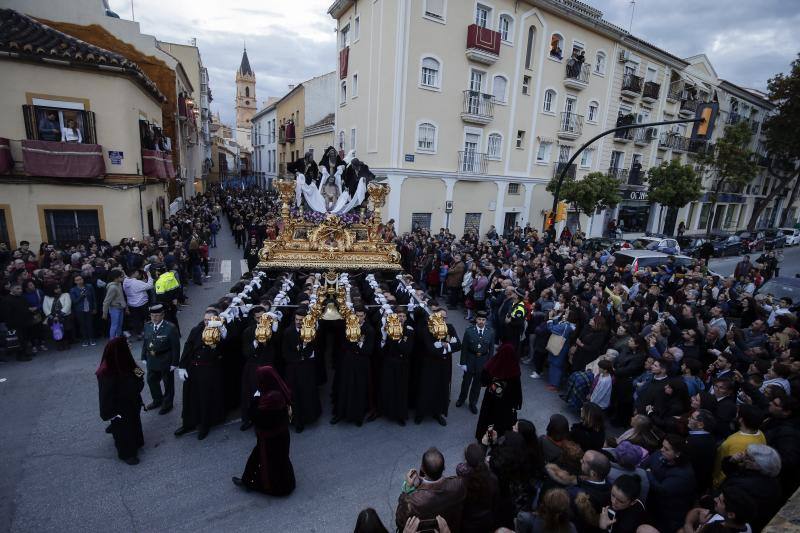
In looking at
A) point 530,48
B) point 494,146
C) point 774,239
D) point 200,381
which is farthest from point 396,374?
point 774,239

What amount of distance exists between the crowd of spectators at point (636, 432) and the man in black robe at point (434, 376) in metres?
0.91

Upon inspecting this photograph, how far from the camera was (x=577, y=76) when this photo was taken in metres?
23.8

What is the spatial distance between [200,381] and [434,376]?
3413 mm

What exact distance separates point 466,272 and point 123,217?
11423 mm

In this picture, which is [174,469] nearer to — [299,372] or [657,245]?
[299,372]

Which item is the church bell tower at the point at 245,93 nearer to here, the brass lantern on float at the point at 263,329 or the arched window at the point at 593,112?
the arched window at the point at 593,112

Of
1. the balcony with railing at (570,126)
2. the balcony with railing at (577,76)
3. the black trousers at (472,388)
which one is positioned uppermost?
the balcony with railing at (577,76)

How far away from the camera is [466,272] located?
39.7ft

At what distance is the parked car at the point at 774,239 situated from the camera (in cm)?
2538

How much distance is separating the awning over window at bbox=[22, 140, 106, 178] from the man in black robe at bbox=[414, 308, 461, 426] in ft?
39.9

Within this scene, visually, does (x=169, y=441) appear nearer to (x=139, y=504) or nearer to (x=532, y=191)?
(x=139, y=504)

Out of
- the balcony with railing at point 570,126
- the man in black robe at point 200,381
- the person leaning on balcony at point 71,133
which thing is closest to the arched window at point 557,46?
the balcony with railing at point 570,126

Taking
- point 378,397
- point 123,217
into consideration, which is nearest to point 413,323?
point 378,397

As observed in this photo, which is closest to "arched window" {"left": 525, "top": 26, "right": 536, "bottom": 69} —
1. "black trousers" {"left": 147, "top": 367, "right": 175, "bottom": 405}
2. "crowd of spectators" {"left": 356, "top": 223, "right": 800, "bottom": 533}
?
"crowd of spectators" {"left": 356, "top": 223, "right": 800, "bottom": 533}
